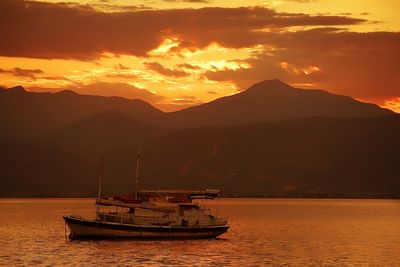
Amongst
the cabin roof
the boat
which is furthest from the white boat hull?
the cabin roof

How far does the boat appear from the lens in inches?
4227

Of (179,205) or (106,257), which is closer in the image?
(106,257)

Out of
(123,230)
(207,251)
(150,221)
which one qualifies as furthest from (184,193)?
(207,251)

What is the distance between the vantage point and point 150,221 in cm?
11069

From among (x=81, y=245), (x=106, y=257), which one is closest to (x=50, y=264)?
(x=106, y=257)

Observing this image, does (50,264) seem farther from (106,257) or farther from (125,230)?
(125,230)

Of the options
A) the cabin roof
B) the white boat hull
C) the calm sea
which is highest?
the cabin roof

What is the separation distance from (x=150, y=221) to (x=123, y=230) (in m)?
5.03

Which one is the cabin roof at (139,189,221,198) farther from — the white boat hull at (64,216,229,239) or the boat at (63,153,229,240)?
the white boat hull at (64,216,229,239)

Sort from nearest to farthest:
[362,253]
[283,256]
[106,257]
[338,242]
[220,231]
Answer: [106,257], [283,256], [362,253], [220,231], [338,242]

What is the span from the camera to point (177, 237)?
11031 cm

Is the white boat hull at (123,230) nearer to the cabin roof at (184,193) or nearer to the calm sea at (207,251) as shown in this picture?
the calm sea at (207,251)

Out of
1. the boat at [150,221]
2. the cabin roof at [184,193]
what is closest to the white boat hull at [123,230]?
the boat at [150,221]

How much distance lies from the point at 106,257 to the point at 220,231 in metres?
27.8
